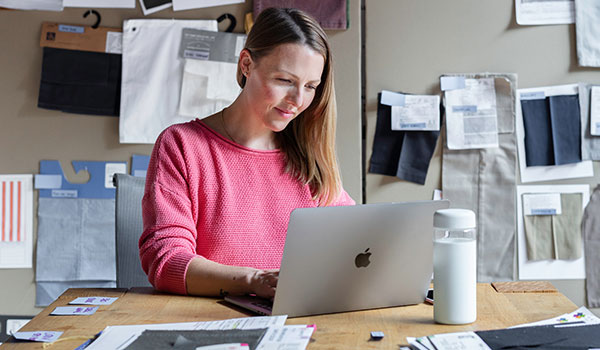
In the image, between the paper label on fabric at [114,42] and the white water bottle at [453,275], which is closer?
the white water bottle at [453,275]

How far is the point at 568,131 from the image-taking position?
2.15 m

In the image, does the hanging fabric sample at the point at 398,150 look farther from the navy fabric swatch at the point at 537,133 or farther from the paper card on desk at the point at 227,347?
the paper card on desk at the point at 227,347

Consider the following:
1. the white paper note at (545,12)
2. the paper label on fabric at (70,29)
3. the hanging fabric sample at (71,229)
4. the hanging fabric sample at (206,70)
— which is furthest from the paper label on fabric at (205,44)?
the white paper note at (545,12)

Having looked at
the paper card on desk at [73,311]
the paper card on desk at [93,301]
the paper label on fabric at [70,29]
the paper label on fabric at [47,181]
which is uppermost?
the paper label on fabric at [70,29]

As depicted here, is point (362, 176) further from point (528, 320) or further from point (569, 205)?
point (528, 320)

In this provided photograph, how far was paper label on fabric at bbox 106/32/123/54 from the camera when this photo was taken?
2172mm

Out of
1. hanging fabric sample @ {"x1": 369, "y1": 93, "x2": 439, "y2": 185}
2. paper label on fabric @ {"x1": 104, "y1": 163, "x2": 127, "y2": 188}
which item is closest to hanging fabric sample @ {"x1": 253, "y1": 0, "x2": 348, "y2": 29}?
hanging fabric sample @ {"x1": 369, "y1": 93, "x2": 439, "y2": 185}

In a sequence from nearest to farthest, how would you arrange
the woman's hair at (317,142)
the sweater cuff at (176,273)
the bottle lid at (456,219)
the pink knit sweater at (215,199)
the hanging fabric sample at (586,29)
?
1. the bottle lid at (456,219)
2. the sweater cuff at (176,273)
3. the pink knit sweater at (215,199)
4. the woman's hair at (317,142)
5. the hanging fabric sample at (586,29)

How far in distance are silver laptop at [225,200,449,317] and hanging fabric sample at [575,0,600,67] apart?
1404mm

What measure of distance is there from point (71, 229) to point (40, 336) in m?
1.31

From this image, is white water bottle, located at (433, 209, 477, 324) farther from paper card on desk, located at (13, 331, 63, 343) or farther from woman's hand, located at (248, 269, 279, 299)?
paper card on desk, located at (13, 331, 63, 343)

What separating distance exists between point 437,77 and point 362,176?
442mm

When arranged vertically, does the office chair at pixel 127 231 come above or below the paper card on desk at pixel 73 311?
above

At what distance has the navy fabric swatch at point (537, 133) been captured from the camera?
214 cm
